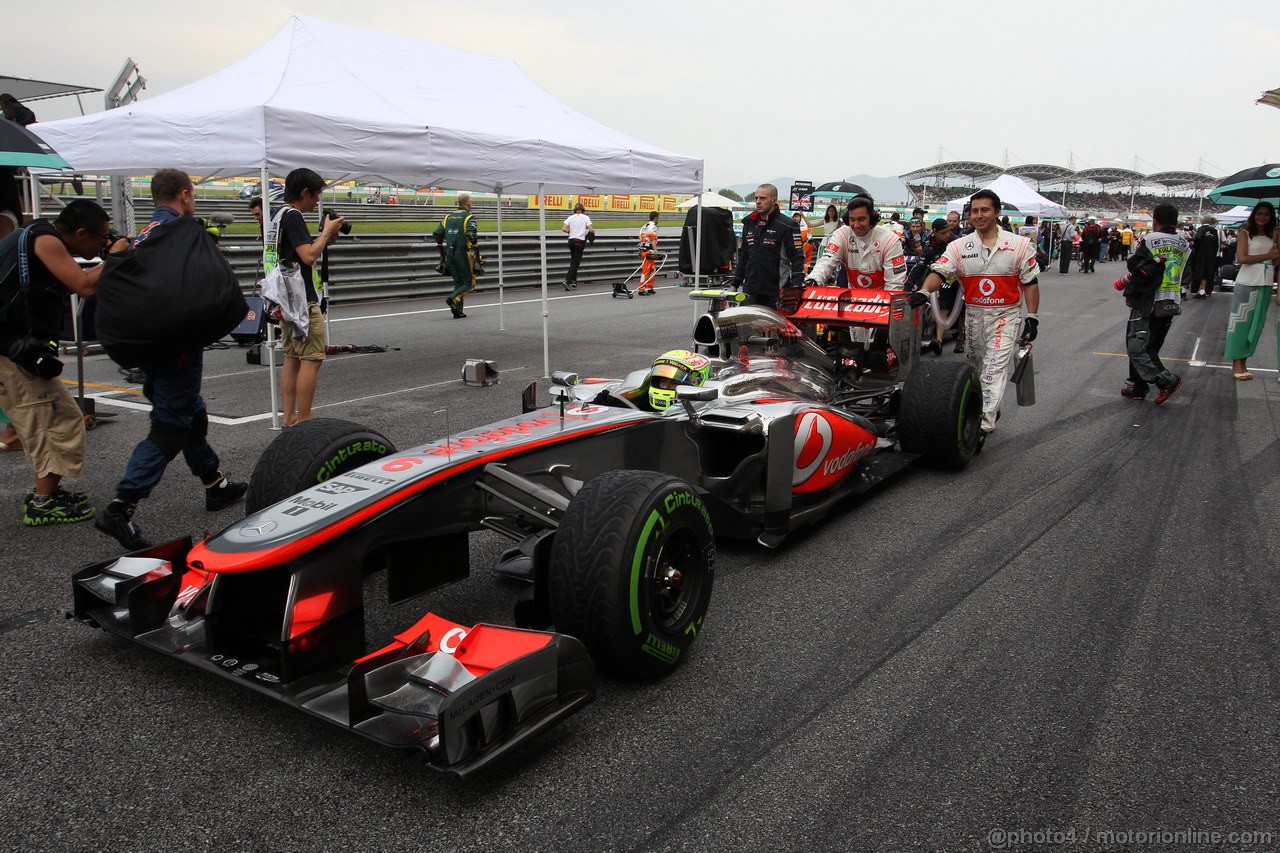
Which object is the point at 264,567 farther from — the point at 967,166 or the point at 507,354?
the point at 967,166

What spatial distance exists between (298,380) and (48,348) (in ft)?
6.86

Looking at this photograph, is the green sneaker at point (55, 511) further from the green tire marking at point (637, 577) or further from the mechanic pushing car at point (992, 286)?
the mechanic pushing car at point (992, 286)

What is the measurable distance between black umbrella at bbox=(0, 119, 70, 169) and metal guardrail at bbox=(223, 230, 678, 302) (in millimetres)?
8320

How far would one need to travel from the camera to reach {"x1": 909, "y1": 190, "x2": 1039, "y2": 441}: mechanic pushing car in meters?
6.68

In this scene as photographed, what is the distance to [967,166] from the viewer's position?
6372 cm

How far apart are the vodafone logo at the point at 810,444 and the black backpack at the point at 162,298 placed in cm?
299

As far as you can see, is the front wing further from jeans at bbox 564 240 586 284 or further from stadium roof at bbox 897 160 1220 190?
stadium roof at bbox 897 160 1220 190

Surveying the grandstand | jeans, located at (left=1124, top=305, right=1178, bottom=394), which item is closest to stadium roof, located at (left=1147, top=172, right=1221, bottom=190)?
the grandstand

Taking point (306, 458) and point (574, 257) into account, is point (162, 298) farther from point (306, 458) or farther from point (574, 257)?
point (574, 257)

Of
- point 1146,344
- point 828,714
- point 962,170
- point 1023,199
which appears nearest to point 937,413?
point 828,714

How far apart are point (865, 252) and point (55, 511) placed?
596 centimetres

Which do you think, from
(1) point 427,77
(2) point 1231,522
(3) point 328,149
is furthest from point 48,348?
(2) point 1231,522

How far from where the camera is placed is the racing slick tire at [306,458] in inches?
145

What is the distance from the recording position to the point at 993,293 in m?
6.78
